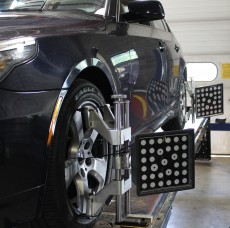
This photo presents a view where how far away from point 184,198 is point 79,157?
3.34 metres

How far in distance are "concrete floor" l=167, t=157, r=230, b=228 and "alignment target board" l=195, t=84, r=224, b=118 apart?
3.05 ft

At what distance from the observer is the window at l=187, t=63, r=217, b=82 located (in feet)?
22.6

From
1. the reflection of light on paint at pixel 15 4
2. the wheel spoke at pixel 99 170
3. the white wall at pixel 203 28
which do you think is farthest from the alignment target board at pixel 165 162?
the white wall at pixel 203 28

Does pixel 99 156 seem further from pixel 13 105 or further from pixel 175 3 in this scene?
pixel 175 3

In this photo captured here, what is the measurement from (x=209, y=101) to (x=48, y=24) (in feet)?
12.1

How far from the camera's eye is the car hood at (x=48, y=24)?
1.48 m

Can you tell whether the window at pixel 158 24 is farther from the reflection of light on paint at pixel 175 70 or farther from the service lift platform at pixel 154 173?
the service lift platform at pixel 154 173

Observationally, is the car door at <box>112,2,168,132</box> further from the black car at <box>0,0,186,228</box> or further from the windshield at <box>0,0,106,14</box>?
the windshield at <box>0,0,106,14</box>

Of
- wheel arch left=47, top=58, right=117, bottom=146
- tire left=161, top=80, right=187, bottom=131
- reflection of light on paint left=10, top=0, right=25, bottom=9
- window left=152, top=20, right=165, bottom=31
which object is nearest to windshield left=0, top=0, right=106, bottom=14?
reflection of light on paint left=10, top=0, right=25, bottom=9

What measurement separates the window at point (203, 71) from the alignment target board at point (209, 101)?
6.14ft

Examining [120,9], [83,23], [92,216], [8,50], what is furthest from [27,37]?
[120,9]

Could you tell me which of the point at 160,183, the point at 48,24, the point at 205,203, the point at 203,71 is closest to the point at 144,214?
the point at 160,183

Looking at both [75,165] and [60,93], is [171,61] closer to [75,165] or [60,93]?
[75,165]

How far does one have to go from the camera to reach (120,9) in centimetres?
233
